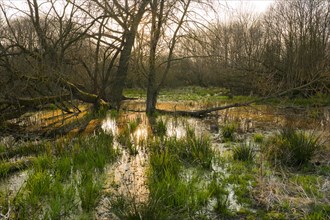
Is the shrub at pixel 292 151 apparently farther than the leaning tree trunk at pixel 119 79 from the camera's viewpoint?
No

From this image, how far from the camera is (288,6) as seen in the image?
17688 mm

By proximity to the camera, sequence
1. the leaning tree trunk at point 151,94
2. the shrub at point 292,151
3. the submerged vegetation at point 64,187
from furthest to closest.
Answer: the leaning tree trunk at point 151,94
the shrub at point 292,151
the submerged vegetation at point 64,187

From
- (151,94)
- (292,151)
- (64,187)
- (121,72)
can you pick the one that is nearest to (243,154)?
(292,151)

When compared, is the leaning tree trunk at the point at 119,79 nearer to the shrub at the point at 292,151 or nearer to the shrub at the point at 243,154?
the shrub at the point at 243,154

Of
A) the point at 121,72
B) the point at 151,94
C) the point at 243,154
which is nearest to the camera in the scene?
the point at 243,154

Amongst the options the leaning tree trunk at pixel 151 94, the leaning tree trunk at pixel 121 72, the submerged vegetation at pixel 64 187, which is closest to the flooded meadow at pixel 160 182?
the submerged vegetation at pixel 64 187

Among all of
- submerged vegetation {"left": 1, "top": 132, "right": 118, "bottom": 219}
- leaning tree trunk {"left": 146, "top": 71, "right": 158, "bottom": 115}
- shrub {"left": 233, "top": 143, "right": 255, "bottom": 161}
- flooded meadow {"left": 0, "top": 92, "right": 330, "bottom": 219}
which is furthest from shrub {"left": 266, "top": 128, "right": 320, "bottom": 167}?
leaning tree trunk {"left": 146, "top": 71, "right": 158, "bottom": 115}

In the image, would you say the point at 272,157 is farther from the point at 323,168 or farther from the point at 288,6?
the point at 288,6

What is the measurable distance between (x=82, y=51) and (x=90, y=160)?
8.04 meters

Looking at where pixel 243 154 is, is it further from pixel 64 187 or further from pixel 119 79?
pixel 119 79

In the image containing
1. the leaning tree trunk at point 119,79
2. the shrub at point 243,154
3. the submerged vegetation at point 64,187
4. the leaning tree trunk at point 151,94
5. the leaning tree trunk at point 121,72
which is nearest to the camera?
the submerged vegetation at point 64,187

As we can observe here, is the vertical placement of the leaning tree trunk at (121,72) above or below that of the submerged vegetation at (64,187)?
above

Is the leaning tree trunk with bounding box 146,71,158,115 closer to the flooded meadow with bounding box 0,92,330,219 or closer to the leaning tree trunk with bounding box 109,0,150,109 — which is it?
the leaning tree trunk with bounding box 109,0,150,109

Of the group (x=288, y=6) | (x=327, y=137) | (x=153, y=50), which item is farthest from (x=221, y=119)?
(x=288, y=6)
